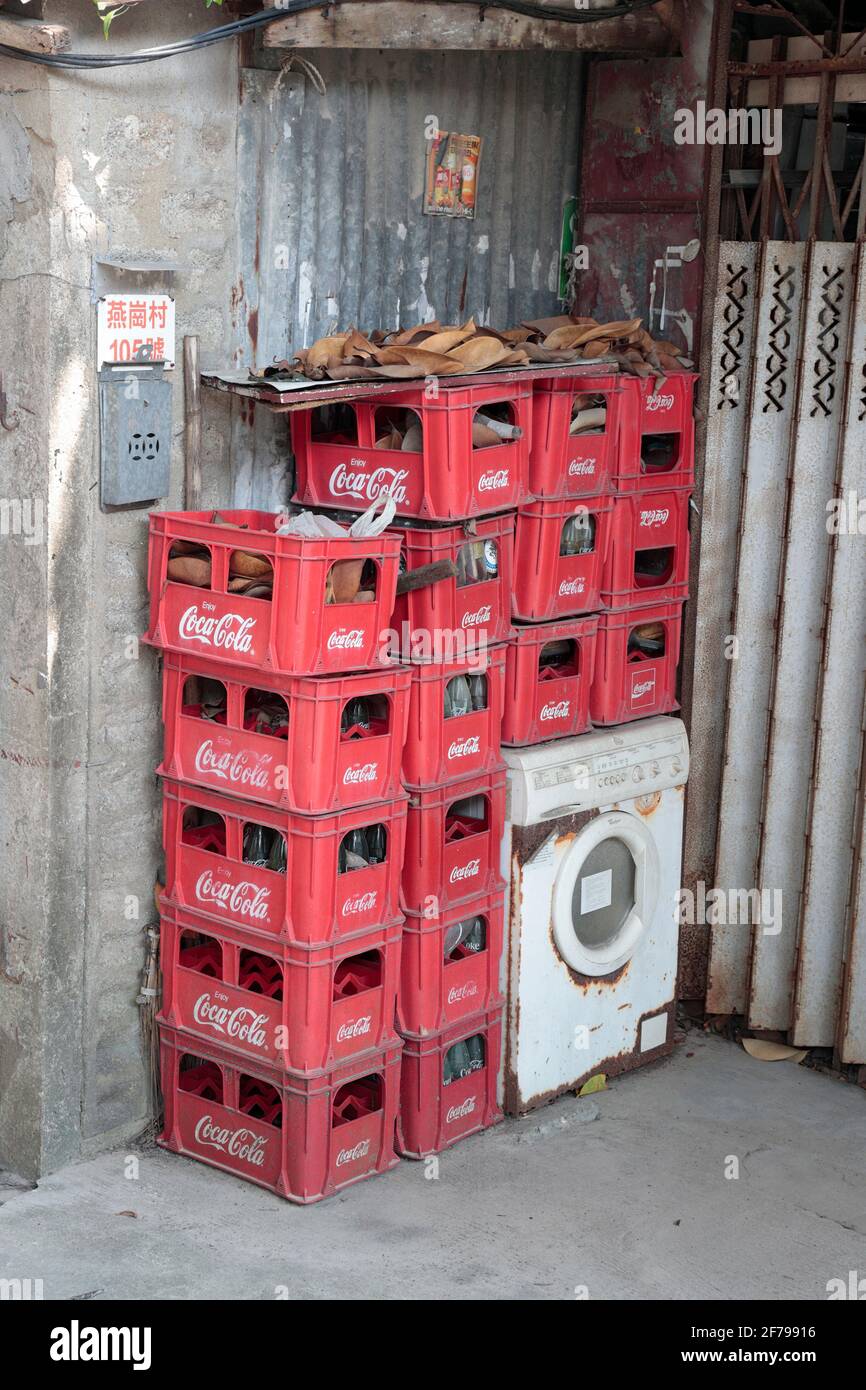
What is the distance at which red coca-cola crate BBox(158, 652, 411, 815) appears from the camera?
18.0ft

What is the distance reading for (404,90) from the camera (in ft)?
21.5

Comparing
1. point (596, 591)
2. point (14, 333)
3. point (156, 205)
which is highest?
point (156, 205)

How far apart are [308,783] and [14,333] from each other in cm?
176

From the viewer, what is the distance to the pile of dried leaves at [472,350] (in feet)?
19.2

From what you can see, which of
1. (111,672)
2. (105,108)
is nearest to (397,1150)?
(111,672)

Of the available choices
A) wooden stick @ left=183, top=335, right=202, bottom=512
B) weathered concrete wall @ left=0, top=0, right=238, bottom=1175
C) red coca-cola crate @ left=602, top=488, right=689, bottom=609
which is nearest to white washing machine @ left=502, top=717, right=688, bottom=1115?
red coca-cola crate @ left=602, top=488, right=689, bottom=609

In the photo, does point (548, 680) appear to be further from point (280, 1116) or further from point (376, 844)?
point (280, 1116)

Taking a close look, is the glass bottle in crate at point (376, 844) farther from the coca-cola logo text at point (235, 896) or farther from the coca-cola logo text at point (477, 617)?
the coca-cola logo text at point (477, 617)

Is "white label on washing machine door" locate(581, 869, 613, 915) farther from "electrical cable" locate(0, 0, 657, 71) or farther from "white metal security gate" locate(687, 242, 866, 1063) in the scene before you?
"electrical cable" locate(0, 0, 657, 71)

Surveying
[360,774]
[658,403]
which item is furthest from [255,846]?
[658,403]

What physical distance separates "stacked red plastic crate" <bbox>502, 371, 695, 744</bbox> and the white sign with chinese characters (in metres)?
1.38

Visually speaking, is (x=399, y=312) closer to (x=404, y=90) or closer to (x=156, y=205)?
(x=404, y=90)

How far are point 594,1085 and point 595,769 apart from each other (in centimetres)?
131

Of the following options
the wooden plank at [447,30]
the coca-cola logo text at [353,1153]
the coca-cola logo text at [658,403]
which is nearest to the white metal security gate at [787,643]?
the coca-cola logo text at [658,403]
